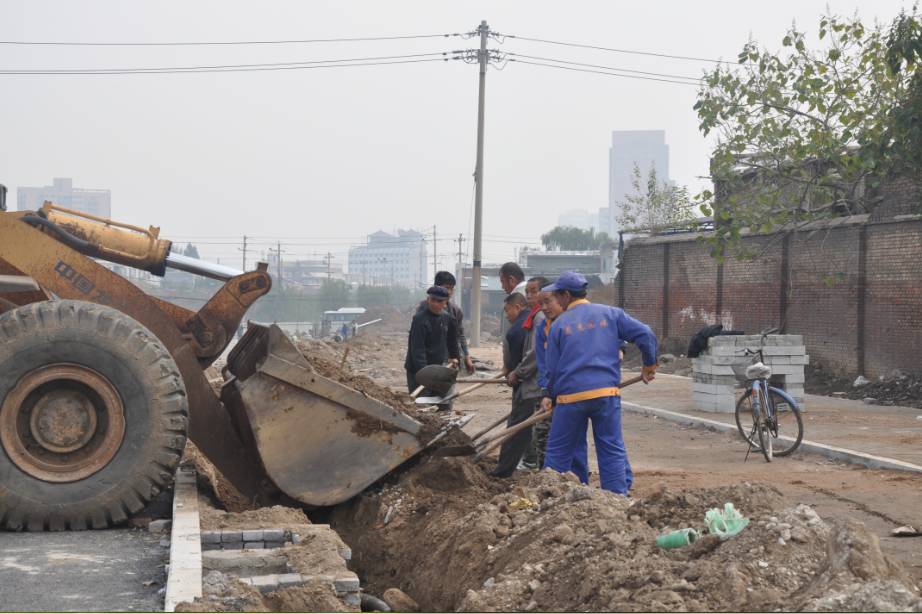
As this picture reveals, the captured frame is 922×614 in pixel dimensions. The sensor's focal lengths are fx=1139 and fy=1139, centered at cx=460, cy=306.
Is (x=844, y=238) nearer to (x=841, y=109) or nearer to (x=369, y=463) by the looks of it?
(x=841, y=109)

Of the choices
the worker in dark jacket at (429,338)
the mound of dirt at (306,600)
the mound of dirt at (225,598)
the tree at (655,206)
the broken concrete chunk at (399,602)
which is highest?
the tree at (655,206)

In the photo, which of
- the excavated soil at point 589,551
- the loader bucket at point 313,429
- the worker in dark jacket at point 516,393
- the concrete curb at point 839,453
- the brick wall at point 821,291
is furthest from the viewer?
the brick wall at point 821,291

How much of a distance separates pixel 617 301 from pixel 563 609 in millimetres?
28982

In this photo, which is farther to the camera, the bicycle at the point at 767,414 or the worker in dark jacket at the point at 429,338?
the bicycle at the point at 767,414

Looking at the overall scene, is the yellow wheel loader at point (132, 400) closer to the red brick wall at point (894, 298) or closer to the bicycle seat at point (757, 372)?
the bicycle seat at point (757, 372)

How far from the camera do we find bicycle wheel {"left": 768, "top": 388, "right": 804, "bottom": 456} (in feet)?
37.7

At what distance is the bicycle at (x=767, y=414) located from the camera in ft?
37.5

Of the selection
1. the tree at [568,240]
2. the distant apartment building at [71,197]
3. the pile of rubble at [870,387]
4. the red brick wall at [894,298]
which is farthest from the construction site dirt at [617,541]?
the tree at [568,240]

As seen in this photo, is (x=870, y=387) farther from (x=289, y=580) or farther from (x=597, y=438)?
(x=289, y=580)

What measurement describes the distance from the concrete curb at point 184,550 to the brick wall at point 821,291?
588 inches

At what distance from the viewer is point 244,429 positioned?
8.02 meters

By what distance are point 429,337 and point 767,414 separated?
3.48 metres

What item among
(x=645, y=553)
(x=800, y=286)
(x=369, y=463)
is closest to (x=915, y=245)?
(x=800, y=286)

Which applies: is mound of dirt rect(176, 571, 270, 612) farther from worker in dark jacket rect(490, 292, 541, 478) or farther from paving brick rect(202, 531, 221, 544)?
worker in dark jacket rect(490, 292, 541, 478)
